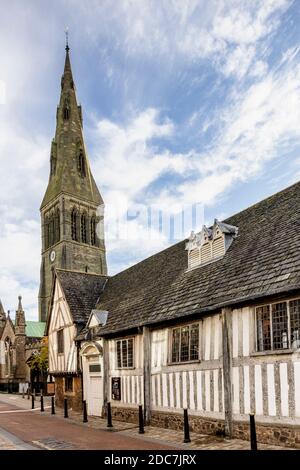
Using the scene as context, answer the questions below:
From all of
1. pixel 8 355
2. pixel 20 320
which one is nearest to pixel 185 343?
pixel 20 320

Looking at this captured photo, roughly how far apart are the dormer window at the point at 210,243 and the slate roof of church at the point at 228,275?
9.8 inches

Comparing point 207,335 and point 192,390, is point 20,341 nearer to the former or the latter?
point 192,390

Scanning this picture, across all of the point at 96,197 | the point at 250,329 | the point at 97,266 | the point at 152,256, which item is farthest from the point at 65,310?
the point at 96,197

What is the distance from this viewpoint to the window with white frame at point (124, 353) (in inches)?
669

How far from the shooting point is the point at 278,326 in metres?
10.6

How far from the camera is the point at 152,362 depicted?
1546 cm

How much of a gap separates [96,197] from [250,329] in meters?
59.6

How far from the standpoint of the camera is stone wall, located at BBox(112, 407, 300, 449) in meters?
9.86

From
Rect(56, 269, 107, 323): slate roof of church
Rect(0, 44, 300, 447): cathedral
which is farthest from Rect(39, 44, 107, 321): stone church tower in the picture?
Rect(0, 44, 300, 447): cathedral

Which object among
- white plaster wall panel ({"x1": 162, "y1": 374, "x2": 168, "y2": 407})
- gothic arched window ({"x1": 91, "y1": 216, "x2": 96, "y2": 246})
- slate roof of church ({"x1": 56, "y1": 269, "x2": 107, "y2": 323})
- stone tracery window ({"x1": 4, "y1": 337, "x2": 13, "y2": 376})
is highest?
gothic arched window ({"x1": 91, "y1": 216, "x2": 96, "y2": 246})

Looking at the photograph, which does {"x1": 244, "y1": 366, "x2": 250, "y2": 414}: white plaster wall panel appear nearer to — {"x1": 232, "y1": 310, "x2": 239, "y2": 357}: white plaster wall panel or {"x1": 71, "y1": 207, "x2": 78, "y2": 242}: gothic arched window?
{"x1": 232, "y1": 310, "x2": 239, "y2": 357}: white plaster wall panel

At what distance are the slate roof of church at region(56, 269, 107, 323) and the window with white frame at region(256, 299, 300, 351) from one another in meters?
13.1
